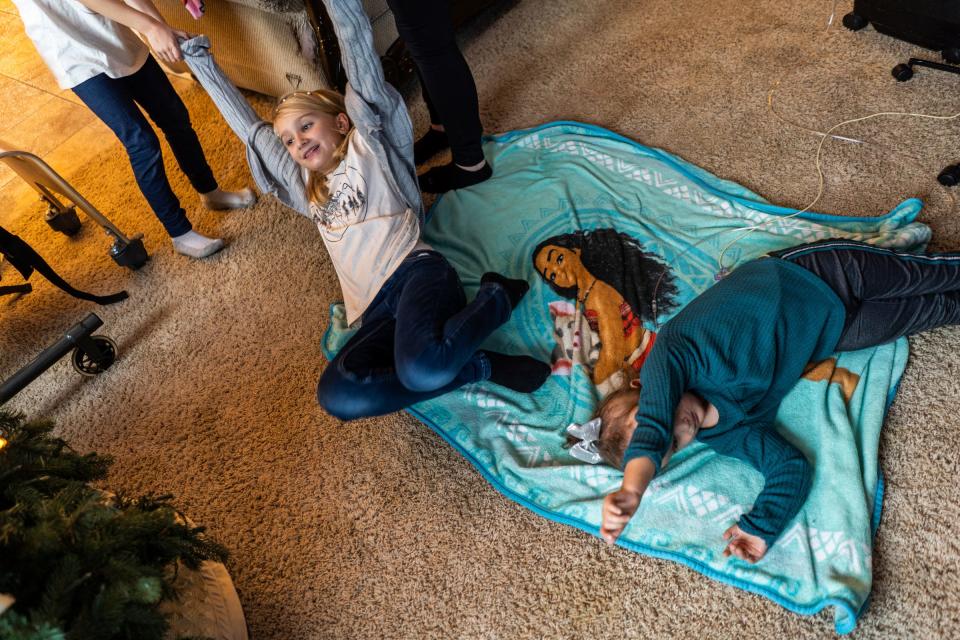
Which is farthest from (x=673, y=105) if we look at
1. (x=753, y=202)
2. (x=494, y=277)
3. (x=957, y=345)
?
(x=957, y=345)

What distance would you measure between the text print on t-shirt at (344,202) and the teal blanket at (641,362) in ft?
0.83

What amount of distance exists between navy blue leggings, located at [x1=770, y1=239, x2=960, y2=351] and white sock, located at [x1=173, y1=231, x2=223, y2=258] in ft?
5.00

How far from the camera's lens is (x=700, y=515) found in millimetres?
1227

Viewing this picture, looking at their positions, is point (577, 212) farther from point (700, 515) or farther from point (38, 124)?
point (38, 124)

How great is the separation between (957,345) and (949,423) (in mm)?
189

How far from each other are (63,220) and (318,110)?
1114mm

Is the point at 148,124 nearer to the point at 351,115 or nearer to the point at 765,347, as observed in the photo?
the point at 351,115

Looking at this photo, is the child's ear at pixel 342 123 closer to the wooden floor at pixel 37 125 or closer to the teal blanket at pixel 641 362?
the teal blanket at pixel 641 362

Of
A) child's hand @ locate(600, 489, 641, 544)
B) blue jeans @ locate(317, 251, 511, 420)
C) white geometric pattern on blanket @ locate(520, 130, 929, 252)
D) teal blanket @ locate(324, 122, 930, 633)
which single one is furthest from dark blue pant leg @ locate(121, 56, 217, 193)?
child's hand @ locate(600, 489, 641, 544)

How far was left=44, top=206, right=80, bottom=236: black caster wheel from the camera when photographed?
202cm

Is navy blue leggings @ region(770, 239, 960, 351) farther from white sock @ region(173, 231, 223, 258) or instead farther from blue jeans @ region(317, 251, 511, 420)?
white sock @ region(173, 231, 223, 258)

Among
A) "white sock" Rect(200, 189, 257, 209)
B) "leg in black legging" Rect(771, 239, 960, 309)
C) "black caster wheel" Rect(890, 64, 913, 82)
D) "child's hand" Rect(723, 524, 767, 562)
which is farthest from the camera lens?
"white sock" Rect(200, 189, 257, 209)

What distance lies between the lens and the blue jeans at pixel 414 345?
130 cm

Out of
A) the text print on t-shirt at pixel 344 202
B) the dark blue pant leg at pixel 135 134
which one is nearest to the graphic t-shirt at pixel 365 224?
the text print on t-shirt at pixel 344 202
